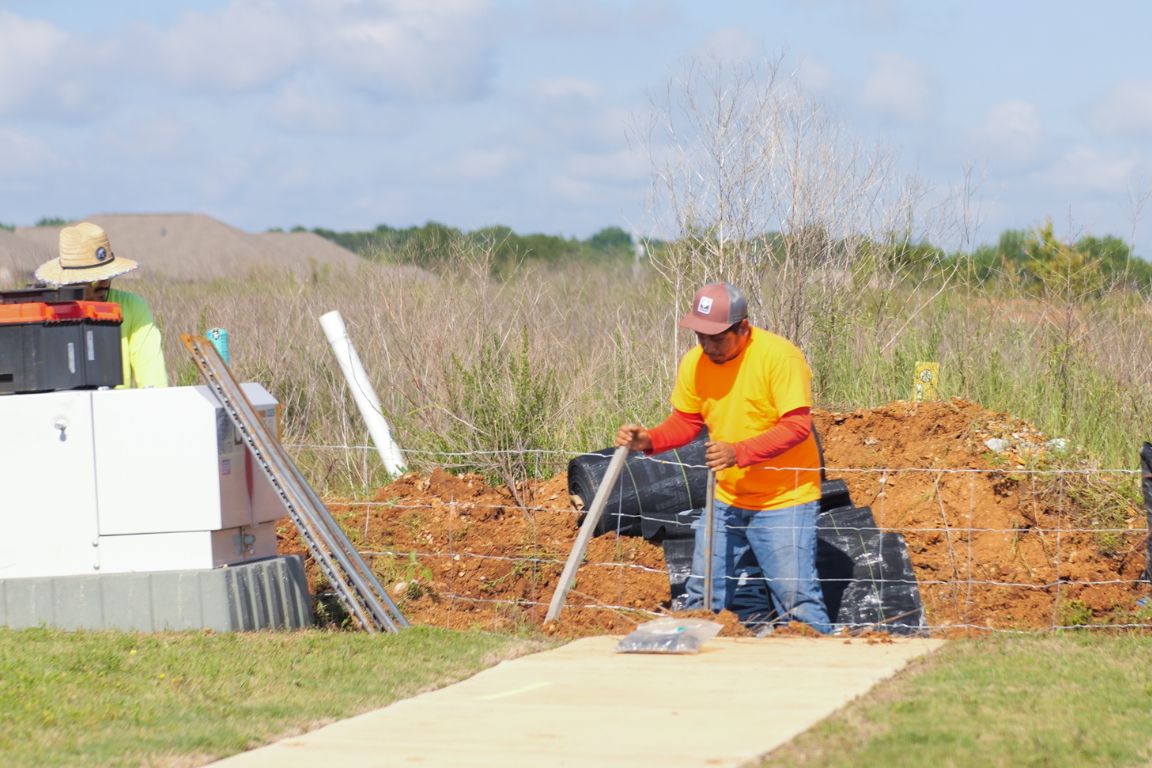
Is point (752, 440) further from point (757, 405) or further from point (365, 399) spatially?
point (365, 399)

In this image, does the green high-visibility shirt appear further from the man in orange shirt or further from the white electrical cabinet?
the man in orange shirt

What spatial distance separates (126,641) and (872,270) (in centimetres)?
782

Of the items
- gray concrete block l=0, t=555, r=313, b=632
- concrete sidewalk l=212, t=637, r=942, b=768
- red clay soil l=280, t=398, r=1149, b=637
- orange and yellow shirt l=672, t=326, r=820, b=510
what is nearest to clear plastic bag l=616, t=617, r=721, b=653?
concrete sidewalk l=212, t=637, r=942, b=768

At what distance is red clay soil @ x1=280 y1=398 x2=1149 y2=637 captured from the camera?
8.01 m

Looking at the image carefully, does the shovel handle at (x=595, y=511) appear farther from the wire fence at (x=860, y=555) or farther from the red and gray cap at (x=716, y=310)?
the red and gray cap at (x=716, y=310)

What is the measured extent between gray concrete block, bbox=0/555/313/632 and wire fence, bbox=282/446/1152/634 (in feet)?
4.43

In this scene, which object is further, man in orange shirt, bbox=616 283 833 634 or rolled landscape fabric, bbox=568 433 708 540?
rolled landscape fabric, bbox=568 433 708 540

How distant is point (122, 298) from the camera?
7840 mm

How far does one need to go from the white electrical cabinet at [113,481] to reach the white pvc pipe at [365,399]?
4.17m

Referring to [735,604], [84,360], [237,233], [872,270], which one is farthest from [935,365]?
[237,233]

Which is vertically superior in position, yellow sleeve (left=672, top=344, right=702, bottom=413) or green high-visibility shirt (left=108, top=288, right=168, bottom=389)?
green high-visibility shirt (left=108, top=288, right=168, bottom=389)

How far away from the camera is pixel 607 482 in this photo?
7141mm

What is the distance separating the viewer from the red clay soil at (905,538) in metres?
8.01

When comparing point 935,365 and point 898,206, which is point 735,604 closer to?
point 935,365
